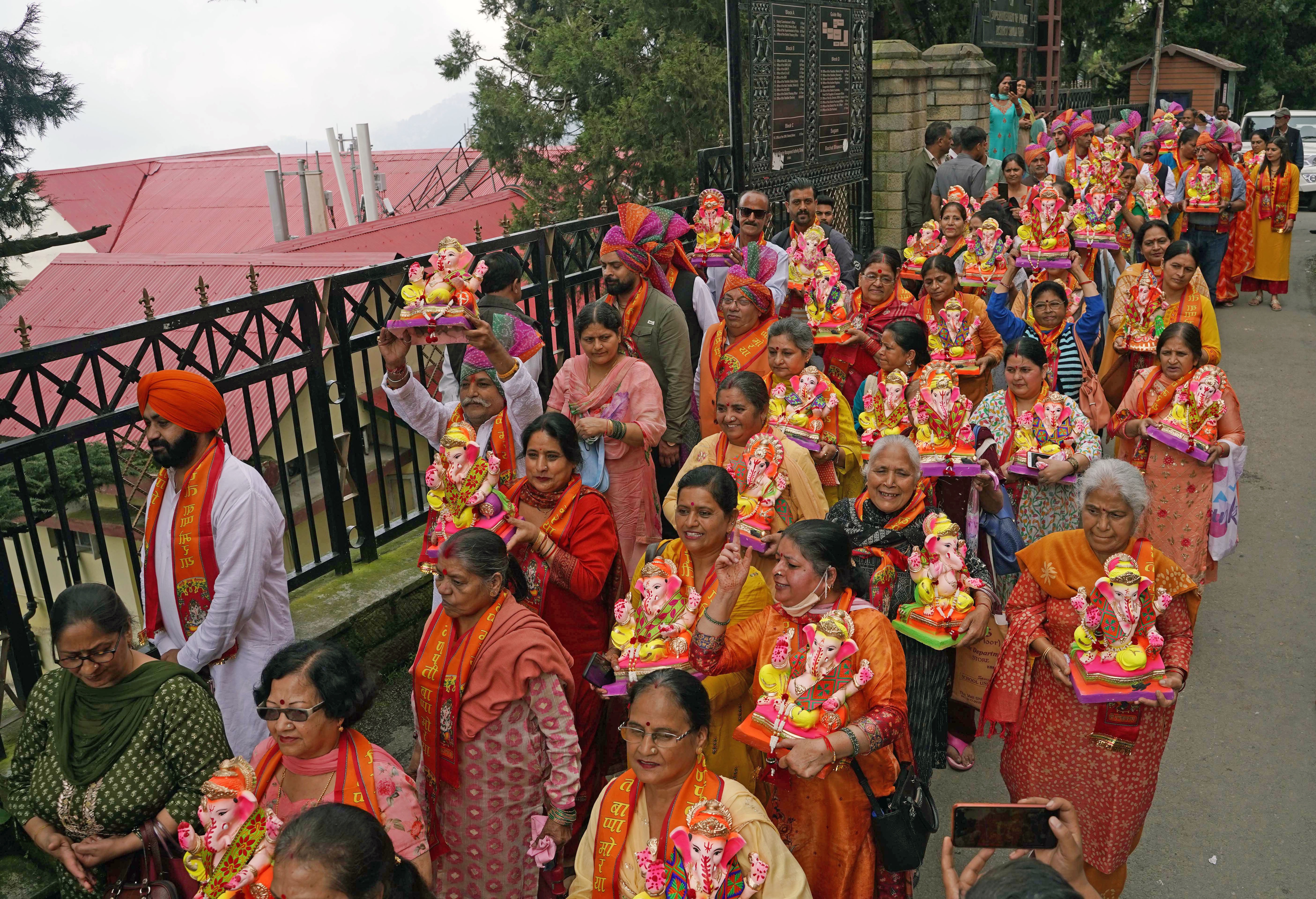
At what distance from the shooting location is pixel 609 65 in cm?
1541

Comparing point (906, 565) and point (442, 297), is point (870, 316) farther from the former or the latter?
point (442, 297)

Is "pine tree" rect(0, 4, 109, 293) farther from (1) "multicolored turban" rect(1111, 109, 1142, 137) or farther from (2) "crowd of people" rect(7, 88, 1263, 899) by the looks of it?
(1) "multicolored turban" rect(1111, 109, 1142, 137)

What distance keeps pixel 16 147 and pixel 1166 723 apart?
11.1 meters

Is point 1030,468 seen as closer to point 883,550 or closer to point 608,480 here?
point 883,550

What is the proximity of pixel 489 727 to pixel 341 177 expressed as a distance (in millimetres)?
24763

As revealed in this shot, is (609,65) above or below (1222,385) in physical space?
above

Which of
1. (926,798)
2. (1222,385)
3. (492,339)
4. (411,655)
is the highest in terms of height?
(492,339)

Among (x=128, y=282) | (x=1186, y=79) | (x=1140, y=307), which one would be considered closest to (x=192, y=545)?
(x=1140, y=307)

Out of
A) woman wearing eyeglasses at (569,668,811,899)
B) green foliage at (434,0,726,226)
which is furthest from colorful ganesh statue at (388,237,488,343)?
green foliage at (434,0,726,226)

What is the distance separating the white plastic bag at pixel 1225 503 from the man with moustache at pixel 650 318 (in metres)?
2.76

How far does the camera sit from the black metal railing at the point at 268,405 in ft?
13.1

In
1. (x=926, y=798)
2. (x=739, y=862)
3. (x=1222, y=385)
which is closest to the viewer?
(x=739, y=862)

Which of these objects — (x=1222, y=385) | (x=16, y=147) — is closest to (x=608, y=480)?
(x=1222, y=385)

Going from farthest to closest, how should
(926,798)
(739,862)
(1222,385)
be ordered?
1. (1222,385)
2. (926,798)
3. (739,862)
